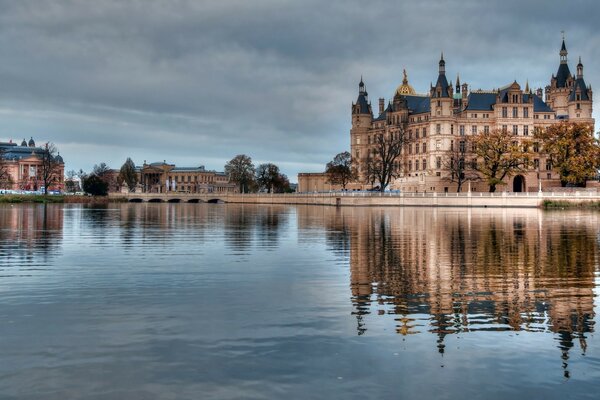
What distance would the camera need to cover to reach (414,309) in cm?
1320

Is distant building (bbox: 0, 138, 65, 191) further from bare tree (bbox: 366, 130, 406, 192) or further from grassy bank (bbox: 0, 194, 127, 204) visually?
bare tree (bbox: 366, 130, 406, 192)

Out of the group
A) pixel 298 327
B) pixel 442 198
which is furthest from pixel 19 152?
pixel 298 327

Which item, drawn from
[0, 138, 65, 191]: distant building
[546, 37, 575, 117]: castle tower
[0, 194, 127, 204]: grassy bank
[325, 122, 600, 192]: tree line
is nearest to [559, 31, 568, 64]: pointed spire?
[546, 37, 575, 117]: castle tower

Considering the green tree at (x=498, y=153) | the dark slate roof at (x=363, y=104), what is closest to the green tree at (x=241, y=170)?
the dark slate roof at (x=363, y=104)

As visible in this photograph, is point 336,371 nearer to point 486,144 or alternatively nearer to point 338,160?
point 486,144

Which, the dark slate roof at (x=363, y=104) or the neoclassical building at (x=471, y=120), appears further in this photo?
the dark slate roof at (x=363, y=104)

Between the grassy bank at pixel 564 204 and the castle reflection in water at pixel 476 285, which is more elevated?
the grassy bank at pixel 564 204

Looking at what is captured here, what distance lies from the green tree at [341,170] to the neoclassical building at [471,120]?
455 cm

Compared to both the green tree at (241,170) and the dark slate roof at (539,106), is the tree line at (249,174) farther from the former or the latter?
the dark slate roof at (539,106)

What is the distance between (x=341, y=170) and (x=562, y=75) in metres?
52.1

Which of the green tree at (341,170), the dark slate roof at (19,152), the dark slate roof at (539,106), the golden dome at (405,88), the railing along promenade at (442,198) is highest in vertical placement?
the golden dome at (405,88)

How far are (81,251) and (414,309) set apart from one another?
52.4 ft

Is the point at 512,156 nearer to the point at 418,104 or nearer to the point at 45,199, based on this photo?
the point at 418,104

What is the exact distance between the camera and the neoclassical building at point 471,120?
397 feet
